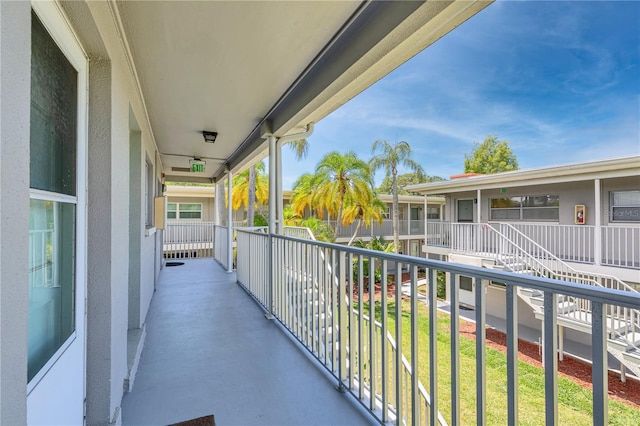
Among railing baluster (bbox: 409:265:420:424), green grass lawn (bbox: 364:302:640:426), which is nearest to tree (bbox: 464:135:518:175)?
green grass lawn (bbox: 364:302:640:426)

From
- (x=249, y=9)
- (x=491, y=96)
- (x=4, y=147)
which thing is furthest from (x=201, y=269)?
(x=491, y=96)

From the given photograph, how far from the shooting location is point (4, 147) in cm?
62

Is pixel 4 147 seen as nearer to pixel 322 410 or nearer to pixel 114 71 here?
pixel 114 71

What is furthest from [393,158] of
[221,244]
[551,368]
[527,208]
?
[551,368]

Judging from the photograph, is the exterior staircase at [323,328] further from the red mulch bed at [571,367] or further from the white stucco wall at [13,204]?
the red mulch bed at [571,367]

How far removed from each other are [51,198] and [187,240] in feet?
37.5

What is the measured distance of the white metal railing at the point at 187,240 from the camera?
36.8ft

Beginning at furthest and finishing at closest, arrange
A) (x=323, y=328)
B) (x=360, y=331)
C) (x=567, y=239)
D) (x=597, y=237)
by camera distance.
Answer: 1. (x=567, y=239)
2. (x=597, y=237)
3. (x=323, y=328)
4. (x=360, y=331)

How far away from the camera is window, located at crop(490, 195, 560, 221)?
945cm

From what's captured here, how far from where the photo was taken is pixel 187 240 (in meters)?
11.7

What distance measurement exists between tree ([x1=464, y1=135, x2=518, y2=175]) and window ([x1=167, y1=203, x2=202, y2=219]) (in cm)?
2390

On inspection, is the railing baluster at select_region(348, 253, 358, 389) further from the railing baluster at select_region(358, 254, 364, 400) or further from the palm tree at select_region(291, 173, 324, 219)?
the palm tree at select_region(291, 173, 324, 219)

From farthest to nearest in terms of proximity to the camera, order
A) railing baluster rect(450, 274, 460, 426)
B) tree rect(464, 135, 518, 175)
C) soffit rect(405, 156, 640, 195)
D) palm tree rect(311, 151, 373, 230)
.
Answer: tree rect(464, 135, 518, 175), palm tree rect(311, 151, 373, 230), soffit rect(405, 156, 640, 195), railing baluster rect(450, 274, 460, 426)

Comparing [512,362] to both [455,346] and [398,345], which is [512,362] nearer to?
[455,346]
